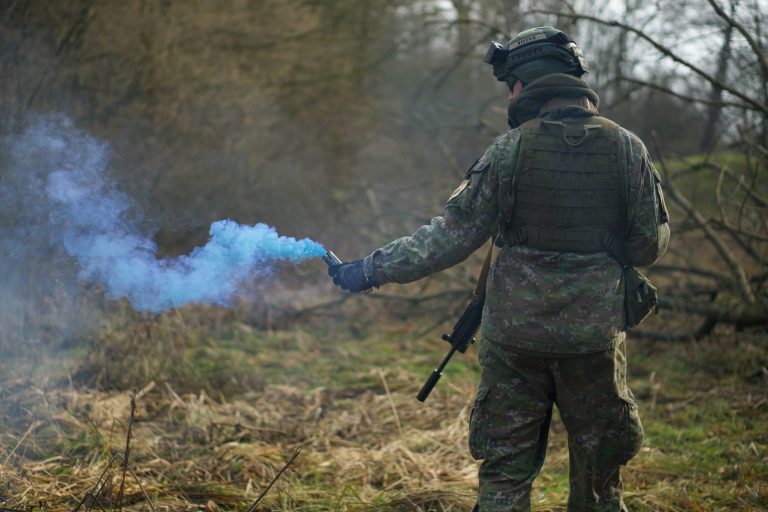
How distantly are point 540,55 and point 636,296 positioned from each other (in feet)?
3.63

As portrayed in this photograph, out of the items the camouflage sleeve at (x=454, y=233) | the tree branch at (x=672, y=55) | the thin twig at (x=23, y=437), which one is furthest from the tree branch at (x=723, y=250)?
the thin twig at (x=23, y=437)

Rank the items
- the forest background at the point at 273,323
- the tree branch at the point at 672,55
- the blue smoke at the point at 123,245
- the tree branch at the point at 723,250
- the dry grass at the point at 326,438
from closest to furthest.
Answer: the blue smoke at the point at 123,245
the dry grass at the point at 326,438
the forest background at the point at 273,323
the tree branch at the point at 672,55
the tree branch at the point at 723,250

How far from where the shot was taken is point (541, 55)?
3.12 meters

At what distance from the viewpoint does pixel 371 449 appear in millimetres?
4879

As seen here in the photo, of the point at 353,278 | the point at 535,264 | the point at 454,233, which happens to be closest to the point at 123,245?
the point at 353,278

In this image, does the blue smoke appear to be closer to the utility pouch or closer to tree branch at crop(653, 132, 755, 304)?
the utility pouch

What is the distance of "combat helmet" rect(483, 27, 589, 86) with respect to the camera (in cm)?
312

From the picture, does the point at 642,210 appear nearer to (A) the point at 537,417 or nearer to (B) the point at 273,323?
(A) the point at 537,417

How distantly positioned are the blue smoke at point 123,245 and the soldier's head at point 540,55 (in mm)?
1225

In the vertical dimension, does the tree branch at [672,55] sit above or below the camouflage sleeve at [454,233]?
above

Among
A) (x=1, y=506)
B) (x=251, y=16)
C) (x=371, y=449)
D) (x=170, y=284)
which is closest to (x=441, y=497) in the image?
(x=371, y=449)

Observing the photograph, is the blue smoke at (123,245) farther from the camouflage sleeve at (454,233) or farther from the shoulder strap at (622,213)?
the shoulder strap at (622,213)

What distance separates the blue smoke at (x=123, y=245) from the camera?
365 cm

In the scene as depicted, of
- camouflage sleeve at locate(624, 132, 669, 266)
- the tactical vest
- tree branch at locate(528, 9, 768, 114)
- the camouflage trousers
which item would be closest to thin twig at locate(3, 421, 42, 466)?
the camouflage trousers
